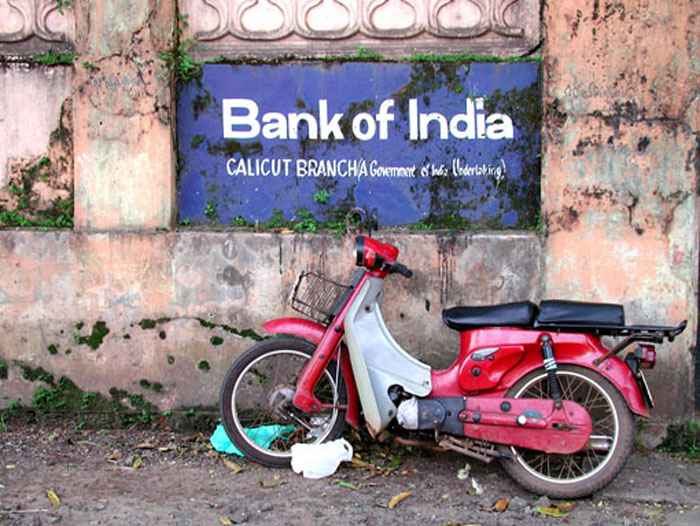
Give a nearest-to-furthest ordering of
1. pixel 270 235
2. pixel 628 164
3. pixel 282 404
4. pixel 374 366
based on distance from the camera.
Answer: pixel 374 366, pixel 282 404, pixel 628 164, pixel 270 235

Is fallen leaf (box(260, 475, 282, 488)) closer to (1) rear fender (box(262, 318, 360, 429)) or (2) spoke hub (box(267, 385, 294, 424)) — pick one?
(2) spoke hub (box(267, 385, 294, 424))

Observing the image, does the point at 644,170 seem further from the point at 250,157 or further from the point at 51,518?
the point at 51,518

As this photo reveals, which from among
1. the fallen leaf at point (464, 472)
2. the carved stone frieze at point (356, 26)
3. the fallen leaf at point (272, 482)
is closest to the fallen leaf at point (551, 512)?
the fallen leaf at point (464, 472)

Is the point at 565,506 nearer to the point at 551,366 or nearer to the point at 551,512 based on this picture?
the point at 551,512

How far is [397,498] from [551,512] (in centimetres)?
82

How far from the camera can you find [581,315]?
4.33m

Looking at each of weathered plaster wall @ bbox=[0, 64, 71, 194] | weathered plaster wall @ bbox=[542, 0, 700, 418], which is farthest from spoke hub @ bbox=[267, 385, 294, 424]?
weathered plaster wall @ bbox=[0, 64, 71, 194]

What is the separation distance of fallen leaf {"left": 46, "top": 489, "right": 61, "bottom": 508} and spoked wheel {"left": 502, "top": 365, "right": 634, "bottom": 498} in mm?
2437

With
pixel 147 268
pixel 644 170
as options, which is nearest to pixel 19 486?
pixel 147 268

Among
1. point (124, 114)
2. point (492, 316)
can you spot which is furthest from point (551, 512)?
point (124, 114)

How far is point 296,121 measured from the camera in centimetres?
529

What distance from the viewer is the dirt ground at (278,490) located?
13.5 feet

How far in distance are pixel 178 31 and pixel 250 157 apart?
0.96 m

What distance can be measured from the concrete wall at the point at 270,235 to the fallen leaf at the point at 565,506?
4.01 feet
